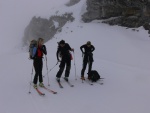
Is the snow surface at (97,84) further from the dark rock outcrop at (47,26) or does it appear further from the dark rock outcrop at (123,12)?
the dark rock outcrop at (47,26)

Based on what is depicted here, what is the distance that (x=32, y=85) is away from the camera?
12188mm

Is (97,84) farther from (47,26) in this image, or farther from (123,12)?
(47,26)

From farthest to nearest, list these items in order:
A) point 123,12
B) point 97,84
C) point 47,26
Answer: point 47,26, point 123,12, point 97,84

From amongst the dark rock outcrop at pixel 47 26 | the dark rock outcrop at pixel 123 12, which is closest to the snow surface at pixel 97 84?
the dark rock outcrop at pixel 123 12

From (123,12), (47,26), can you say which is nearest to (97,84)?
(123,12)

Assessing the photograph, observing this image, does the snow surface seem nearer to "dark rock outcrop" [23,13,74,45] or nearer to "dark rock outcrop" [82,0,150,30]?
"dark rock outcrop" [82,0,150,30]

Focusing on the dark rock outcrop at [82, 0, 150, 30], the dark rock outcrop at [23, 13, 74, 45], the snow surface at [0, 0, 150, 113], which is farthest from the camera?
the dark rock outcrop at [23, 13, 74, 45]

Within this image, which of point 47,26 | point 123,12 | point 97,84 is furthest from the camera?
point 47,26

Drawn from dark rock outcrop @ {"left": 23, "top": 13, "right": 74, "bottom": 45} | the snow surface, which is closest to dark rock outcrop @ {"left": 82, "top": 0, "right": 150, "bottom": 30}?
the snow surface

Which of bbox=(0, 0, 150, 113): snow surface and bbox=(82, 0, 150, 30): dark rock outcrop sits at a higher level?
bbox=(82, 0, 150, 30): dark rock outcrop

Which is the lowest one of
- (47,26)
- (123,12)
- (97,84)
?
(97,84)

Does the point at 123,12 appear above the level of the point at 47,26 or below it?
above

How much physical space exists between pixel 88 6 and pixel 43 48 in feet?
67.8

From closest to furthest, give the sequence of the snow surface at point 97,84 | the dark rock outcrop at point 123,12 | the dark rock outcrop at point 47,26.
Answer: the snow surface at point 97,84, the dark rock outcrop at point 123,12, the dark rock outcrop at point 47,26
